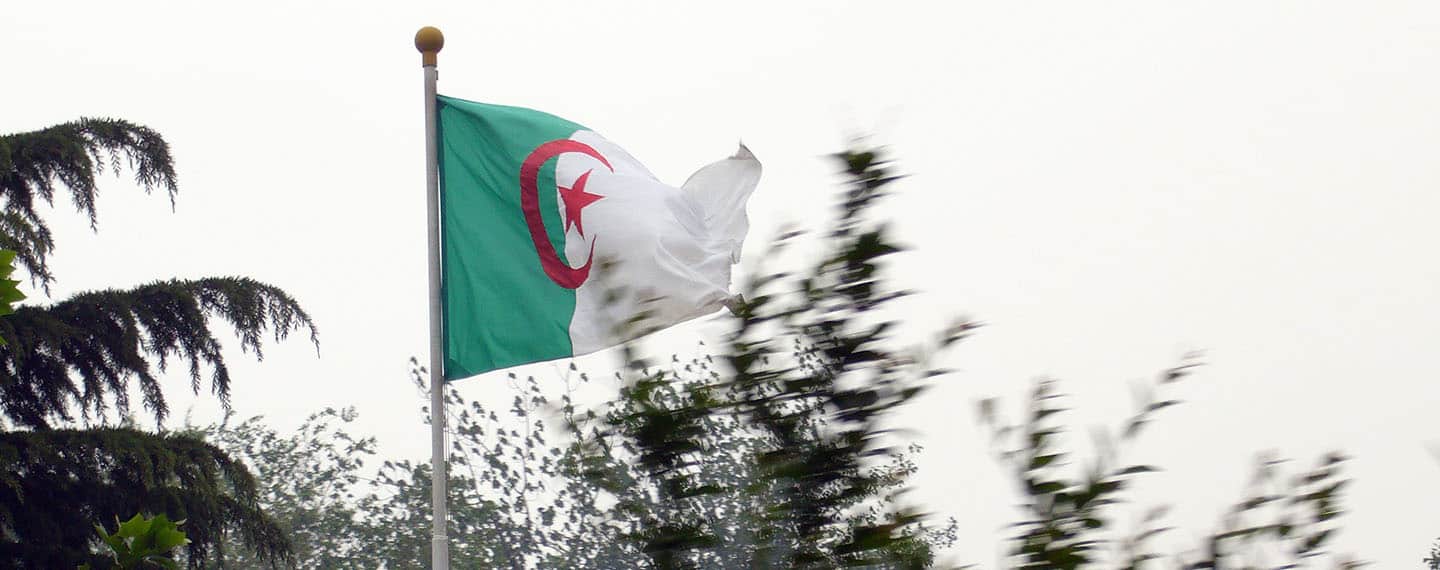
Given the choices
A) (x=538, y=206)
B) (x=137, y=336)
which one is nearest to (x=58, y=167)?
(x=137, y=336)

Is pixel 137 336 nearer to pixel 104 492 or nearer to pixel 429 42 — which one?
pixel 104 492

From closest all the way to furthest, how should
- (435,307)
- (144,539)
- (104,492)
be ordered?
(144,539), (435,307), (104,492)

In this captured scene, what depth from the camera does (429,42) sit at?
333 inches

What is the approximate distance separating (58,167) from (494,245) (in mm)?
4533

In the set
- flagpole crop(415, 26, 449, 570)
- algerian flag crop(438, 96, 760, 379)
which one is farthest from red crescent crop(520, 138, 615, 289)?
flagpole crop(415, 26, 449, 570)

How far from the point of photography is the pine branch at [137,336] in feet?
38.1

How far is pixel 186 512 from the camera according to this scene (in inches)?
460

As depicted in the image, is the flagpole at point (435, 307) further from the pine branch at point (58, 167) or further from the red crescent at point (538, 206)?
the pine branch at point (58, 167)

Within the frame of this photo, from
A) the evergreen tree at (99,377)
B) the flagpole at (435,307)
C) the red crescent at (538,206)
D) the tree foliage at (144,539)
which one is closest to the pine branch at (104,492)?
the evergreen tree at (99,377)

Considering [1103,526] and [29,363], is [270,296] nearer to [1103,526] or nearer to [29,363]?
[29,363]

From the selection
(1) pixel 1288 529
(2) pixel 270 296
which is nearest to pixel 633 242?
(2) pixel 270 296

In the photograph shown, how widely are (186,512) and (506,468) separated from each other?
31.8 feet

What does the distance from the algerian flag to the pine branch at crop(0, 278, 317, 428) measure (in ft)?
11.8

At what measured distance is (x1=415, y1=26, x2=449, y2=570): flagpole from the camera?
781 cm
